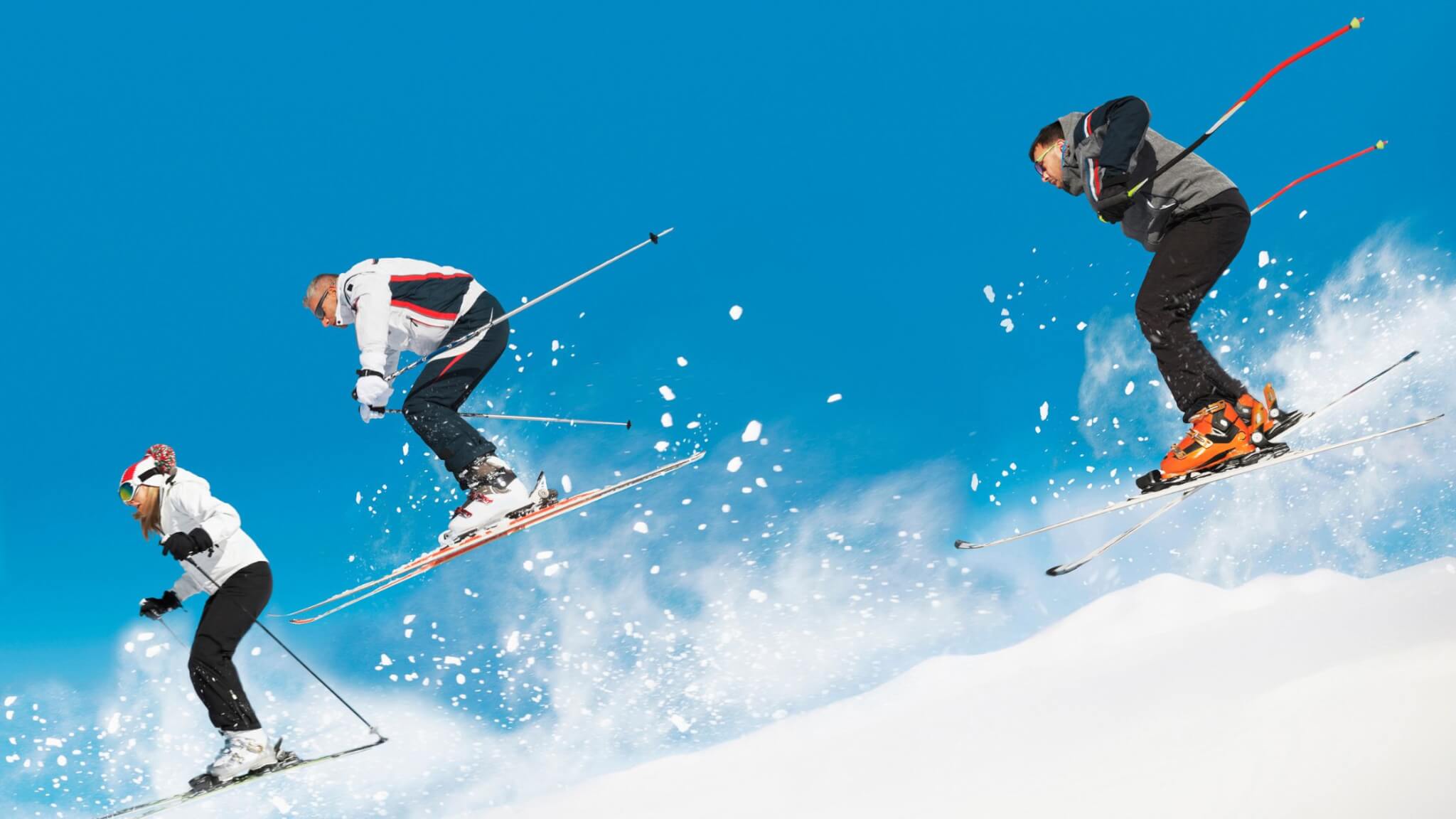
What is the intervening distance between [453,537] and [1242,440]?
15.3ft

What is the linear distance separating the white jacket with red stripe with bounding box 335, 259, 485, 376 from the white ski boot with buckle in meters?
2.25

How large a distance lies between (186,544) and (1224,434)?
5461 millimetres

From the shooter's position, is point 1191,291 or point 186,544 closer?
point 1191,291

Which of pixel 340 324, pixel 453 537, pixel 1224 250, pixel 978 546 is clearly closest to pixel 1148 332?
pixel 1224 250

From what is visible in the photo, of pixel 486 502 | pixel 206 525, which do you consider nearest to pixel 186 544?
pixel 206 525

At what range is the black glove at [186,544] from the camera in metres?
5.95

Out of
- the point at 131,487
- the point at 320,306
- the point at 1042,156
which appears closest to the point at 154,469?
the point at 131,487

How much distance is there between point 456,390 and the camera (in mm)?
7145

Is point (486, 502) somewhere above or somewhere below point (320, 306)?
below

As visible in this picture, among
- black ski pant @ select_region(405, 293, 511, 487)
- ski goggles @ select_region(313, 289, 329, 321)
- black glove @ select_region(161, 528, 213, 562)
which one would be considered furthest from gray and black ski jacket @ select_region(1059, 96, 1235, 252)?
black glove @ select_region(161, 528, 213, 562)

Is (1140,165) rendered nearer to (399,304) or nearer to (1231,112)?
(1231,112)

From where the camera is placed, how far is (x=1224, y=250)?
5508mm

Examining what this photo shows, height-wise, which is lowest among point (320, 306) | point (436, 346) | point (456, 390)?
point (456, 390)

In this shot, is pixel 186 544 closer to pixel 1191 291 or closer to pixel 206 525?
pixel 206 525
